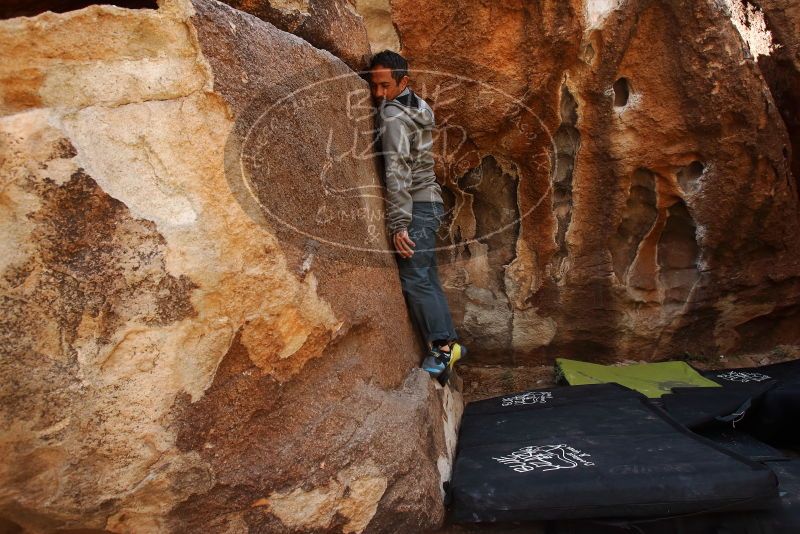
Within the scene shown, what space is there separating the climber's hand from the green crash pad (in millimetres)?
1332

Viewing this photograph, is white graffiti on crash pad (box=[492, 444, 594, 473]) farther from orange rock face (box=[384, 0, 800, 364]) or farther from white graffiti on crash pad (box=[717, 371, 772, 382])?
white graffiti on crash pad (box=[717, 371, 772, 382])

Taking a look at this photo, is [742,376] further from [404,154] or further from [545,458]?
[404,154]

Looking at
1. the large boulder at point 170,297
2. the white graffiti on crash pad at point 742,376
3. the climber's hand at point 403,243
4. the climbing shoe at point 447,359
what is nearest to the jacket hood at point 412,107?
the climber's hand at point 403,243

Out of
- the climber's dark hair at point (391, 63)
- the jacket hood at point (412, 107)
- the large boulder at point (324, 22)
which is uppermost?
the large boulder at point (324, 22)

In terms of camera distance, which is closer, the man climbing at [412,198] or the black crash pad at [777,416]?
the man climbing at [412,198]

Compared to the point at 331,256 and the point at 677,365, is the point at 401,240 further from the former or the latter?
the point at 677,365

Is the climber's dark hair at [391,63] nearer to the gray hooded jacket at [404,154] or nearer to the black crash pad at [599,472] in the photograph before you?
the gray hooded jacket at [404,154]

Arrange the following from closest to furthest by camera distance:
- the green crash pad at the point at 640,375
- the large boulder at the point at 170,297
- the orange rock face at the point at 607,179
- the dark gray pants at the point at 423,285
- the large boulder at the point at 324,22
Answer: the large boulder at the point at 170,297 → the large boulder at the point at 324,22 → the dark gray pants at the point at 423,285 → the orange rock face at the point at 607,179 → the green crash pad at the point at 640,375

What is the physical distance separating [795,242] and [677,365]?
1.05 m

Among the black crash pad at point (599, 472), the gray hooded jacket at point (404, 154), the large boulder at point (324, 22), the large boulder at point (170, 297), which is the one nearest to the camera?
the large boulder at point (170, 297)

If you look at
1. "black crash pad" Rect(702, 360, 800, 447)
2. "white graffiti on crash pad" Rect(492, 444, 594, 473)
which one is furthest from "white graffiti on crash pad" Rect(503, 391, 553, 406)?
"black crash pad" Rect(702, 360, 800, 447)

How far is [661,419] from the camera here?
2373mm

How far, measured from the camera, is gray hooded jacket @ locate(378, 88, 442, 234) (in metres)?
2.32

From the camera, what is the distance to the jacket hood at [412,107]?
2.36 m
